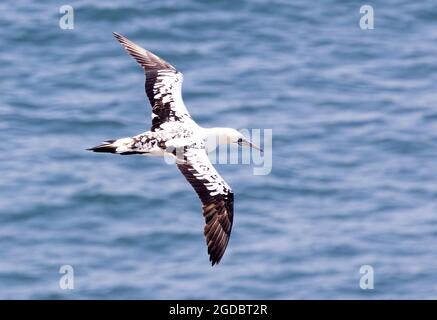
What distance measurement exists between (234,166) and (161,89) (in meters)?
5.16

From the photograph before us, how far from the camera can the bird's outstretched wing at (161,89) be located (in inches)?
663

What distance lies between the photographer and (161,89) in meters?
17.4

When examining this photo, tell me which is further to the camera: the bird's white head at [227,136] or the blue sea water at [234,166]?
the blue sea water at [234,166]

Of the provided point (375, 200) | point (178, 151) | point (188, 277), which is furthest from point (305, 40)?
point (178, 151)

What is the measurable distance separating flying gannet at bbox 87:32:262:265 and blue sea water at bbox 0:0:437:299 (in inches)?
164

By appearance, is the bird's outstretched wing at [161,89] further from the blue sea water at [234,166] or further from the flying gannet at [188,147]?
the blue sea water at [234,166]

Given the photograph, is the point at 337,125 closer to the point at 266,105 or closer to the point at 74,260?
the point at 266,105

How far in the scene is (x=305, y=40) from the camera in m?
26.6
